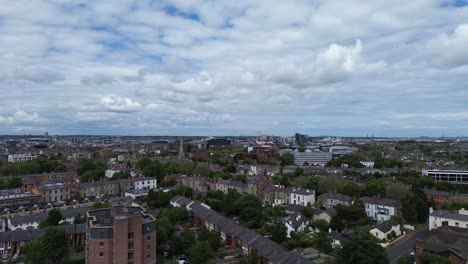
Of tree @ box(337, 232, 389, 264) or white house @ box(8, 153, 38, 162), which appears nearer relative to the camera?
tree @ box(337, 232, 389, 264)

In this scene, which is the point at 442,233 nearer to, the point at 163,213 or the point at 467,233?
the point at 467,233

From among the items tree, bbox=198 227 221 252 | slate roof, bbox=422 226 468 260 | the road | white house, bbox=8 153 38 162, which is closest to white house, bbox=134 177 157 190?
tree, bbox=198 227 221 252

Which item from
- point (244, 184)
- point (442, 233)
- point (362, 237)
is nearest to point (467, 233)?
point (442, 233)

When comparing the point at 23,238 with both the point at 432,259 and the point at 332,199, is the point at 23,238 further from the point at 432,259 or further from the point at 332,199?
the point at 332,199

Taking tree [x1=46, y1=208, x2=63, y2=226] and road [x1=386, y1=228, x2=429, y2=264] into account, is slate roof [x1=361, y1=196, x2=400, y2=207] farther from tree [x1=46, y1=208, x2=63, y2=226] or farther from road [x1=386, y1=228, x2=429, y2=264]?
tree [x1=46, y1=208, x2=63, y2=226]

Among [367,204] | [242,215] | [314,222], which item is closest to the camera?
[314,222]

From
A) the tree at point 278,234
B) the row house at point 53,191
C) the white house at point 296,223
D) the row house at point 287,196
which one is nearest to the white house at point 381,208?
the row house at point 287,196

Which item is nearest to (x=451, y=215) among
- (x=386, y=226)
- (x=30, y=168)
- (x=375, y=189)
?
(x=386, y=226)
